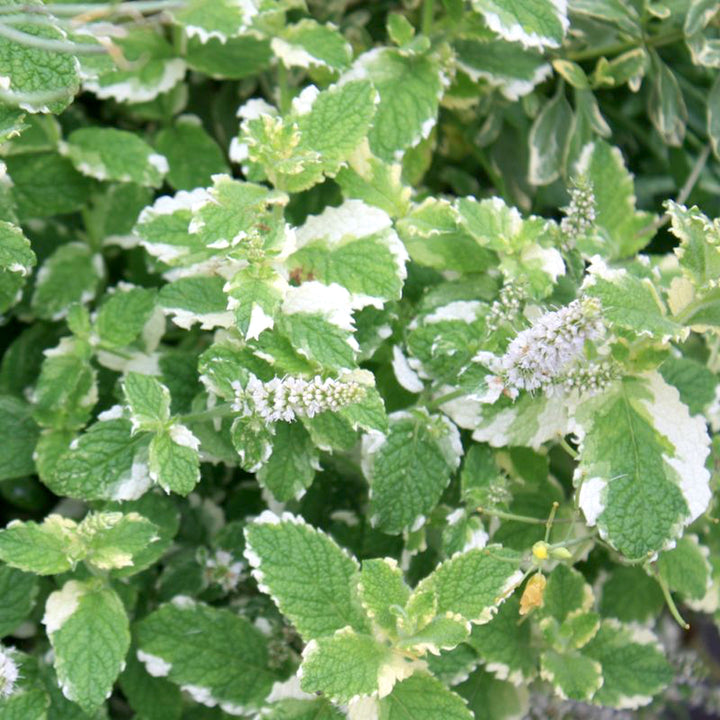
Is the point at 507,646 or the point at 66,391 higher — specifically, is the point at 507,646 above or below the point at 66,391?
below

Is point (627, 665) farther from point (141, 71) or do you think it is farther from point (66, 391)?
point (141, 71)

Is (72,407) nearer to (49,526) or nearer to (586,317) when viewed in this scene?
(49,526)

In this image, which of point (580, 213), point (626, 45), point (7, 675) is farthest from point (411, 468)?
point (626, 45)

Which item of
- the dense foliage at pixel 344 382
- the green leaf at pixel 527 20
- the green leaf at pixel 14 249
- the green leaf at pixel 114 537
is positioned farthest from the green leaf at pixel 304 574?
the green leaf at pixel 527 20

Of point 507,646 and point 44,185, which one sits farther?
point 44,185

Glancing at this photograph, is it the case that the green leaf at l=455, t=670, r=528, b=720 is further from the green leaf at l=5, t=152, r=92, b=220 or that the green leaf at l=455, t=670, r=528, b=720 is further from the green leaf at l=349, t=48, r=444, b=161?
the green leaf at l=5, t=152, r=92, b=220

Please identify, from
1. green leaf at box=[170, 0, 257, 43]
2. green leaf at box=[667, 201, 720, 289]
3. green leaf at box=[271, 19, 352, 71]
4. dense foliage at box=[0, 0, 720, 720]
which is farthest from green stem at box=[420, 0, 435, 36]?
green leaf at box=[667, 201, 720, 289]

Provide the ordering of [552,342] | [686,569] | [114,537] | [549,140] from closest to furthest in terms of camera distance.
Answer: [552,342] < [114,537] < [686,569] < [549,140]
